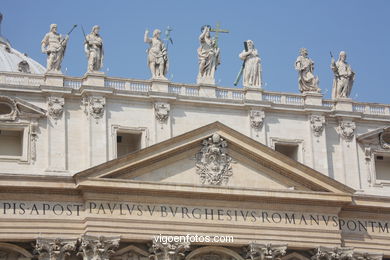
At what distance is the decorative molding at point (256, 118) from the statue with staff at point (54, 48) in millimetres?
8045

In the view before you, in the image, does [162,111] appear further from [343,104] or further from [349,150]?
[349,150]

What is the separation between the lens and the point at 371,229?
163ft

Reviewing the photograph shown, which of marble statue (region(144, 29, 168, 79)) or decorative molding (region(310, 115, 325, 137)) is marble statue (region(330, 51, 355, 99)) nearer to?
decorative molding (region(310, 115, 325, 137))

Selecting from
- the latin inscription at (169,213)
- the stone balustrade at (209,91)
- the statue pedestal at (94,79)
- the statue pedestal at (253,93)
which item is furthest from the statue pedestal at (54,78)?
the statue pedestal at (253,93)

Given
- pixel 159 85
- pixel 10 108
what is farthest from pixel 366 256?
pixel 10 108

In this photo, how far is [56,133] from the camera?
46.8m

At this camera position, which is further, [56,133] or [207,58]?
[207,58]

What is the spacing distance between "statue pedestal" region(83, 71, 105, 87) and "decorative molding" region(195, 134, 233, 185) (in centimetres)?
470

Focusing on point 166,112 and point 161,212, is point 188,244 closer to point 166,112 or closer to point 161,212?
point 161,212

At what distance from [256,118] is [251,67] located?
226cm

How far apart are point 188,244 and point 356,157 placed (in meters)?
9.11

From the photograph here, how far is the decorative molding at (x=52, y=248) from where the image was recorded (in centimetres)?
4434

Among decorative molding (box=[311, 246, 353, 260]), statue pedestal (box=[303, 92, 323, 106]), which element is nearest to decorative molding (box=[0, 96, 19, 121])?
statue pedestal (box=[303, 92, 323, 106])

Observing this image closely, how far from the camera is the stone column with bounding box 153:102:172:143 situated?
4772cm
